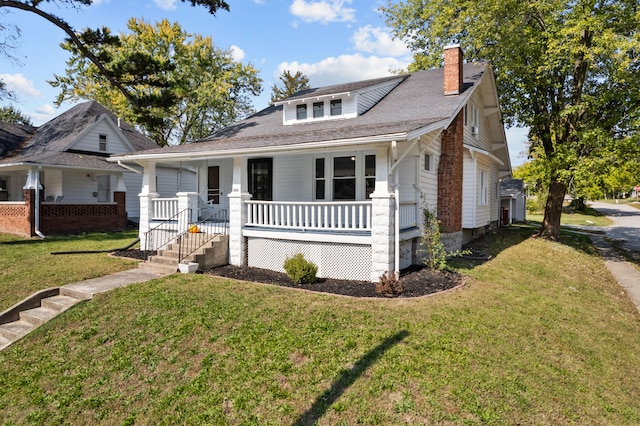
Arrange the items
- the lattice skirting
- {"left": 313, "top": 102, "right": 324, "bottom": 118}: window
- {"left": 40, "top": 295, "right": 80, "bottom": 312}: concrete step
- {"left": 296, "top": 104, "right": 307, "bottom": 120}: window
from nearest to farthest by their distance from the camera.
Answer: {"left": 40, "top": 295, "right": 80, "bottom": 312}: concrete step
the lattice skirting
{"left": 313, "top": 102, "right": 324, "bottom": 118}: window
{"left": 296, "top": 104, "right": 307, "bottom": 120}: window

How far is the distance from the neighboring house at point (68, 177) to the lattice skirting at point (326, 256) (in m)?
12.2

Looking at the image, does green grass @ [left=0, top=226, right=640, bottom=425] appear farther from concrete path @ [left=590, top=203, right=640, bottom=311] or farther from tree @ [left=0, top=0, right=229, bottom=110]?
tree @ [left=0, top=0, right=229, bottom=110]

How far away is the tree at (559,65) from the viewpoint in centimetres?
1322

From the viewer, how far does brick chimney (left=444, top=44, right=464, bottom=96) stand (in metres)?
12.2

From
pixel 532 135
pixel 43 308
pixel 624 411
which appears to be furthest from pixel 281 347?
pixel 532 135

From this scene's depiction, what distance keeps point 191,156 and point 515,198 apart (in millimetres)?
25844

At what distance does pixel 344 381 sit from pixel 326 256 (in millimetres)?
4559

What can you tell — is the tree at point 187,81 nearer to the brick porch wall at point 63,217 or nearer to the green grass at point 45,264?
the brick porch wall at point 63,217

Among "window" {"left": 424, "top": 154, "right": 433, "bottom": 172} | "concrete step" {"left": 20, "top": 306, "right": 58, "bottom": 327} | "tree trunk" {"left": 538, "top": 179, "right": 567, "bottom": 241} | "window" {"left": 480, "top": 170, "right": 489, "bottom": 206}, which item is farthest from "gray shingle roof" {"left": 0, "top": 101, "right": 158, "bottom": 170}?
"tree trunk" {"left": 538, "top": 179, "right": 567, "bottom": 241}

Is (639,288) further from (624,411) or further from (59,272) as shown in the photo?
(59,272)

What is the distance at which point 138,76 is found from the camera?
15867mm

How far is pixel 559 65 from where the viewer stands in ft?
51.4

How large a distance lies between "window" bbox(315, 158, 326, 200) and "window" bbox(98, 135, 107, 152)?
15.1 metres

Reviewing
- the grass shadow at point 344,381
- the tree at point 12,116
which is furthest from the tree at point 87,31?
the tree at point 12,116
